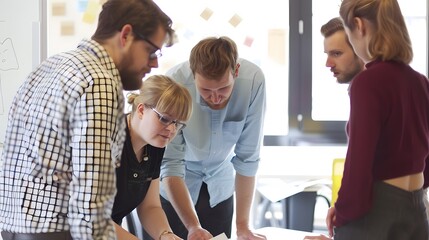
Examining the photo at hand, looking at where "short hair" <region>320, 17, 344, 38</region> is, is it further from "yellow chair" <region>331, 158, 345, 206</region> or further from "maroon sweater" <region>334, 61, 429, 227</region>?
"yellow chair" <region>331, 158, 345, 206</region>

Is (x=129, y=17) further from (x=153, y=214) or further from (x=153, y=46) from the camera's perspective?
(x=153, y=214)

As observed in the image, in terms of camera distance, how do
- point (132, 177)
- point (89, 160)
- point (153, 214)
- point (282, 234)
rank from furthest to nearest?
point (282, 234) < point (153, 214) < point (132, 177) < point (89, 160)

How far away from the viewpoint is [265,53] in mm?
3637

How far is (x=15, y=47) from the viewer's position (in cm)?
310

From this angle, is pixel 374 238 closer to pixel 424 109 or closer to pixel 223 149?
pixel 424 109

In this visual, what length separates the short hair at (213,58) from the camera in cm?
185

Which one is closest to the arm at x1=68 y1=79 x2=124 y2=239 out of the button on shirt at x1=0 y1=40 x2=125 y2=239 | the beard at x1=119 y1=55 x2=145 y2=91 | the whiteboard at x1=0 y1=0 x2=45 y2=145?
the button on shirt at x1=0 y1=40 x2=125 y2=239

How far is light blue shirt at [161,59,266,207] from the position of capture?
2.09 m

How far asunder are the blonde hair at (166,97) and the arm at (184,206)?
0.33 m

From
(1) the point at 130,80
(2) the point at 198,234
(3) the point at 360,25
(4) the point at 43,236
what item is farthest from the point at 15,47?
(3) the point at 360,25

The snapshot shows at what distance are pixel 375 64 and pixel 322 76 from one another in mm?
2340

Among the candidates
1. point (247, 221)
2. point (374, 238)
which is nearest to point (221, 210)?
point (247, 221)

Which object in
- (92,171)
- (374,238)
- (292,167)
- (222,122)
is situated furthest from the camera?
(292,167)

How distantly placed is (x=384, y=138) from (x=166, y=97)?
0.72 metres
